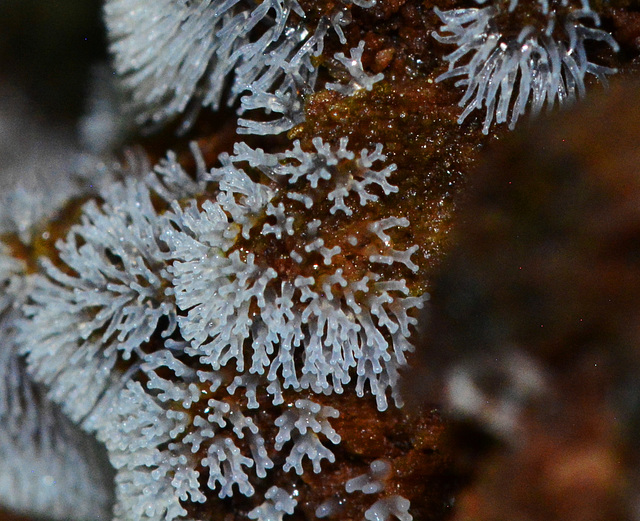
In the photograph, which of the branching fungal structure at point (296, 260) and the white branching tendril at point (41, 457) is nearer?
the branching fungal structure at point (296, 260)

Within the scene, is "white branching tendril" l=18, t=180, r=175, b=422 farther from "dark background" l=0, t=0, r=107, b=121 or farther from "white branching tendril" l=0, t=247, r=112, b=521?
"dark background" l=0, t=0, r=107, b=121

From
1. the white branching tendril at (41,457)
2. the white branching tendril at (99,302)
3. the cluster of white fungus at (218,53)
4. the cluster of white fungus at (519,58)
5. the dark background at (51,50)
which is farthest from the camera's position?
the dark background at (51,50)

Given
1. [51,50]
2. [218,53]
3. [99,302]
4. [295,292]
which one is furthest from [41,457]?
[51,50]

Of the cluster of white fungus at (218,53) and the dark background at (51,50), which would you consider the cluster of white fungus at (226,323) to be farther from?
the dark background at (51,50)

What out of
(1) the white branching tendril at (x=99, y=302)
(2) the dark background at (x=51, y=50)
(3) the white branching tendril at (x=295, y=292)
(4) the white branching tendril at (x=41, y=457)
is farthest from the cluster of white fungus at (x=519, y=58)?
(2) the dark background at (x=51, y=50)

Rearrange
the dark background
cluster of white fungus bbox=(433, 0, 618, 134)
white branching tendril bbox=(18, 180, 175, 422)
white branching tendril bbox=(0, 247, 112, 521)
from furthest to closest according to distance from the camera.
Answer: the dark background
white branching tendril bbox=(0, 247, 112, 521)
white branching tendril bbox=(18, 180, 175, 422)
cluster of white fungus bbox=(433, 0, 618, 134)

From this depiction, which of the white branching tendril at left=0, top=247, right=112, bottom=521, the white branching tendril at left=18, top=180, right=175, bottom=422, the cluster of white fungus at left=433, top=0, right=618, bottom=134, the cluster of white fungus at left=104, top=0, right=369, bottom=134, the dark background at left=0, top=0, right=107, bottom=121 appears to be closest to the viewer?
the cluster of white fungus at left=433, top=0, right=618, bottom=134

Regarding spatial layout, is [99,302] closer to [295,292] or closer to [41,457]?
[295,292]

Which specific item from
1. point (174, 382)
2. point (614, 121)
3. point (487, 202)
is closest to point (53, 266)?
point (174, 382)

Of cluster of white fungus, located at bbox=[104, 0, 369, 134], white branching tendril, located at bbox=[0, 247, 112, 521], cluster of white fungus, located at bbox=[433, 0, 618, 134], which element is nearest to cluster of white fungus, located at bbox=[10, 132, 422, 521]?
cluster of white fungus, located at bbox=[104, 0, 369, 134]

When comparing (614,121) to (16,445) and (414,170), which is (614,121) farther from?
(16,445)
